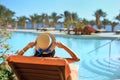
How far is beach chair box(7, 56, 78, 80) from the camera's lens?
91.1 inches

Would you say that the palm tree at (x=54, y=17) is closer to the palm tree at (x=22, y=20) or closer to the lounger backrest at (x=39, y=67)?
the palm tree at (x=22, y=20)

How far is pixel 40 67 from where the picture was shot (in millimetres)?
2457

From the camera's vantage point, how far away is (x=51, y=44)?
275cm

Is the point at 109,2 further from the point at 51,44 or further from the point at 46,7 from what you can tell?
the point at 51,44

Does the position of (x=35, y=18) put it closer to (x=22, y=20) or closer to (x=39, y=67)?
(x=22, y=20)

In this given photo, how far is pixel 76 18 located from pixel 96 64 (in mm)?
27599

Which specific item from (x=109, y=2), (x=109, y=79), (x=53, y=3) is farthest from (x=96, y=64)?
(x=53, y=3)

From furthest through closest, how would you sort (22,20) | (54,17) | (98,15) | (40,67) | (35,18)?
(35,18) → (22,20) → (54,17) → (98,15) → (40,67)

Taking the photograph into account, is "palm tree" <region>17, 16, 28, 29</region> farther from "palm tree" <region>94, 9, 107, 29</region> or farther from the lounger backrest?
the lounger backrest

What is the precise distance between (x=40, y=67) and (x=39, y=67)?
0.01 meters

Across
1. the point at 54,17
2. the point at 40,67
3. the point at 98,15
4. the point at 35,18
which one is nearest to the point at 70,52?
the point at 40,67

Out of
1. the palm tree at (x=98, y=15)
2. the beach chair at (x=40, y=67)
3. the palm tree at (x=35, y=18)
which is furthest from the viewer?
the palm tree at (x=35, y=18)

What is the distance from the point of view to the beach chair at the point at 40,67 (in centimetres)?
231

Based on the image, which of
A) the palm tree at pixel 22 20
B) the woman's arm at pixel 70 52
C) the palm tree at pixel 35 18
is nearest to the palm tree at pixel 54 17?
the palm tree at pixel 35 18
